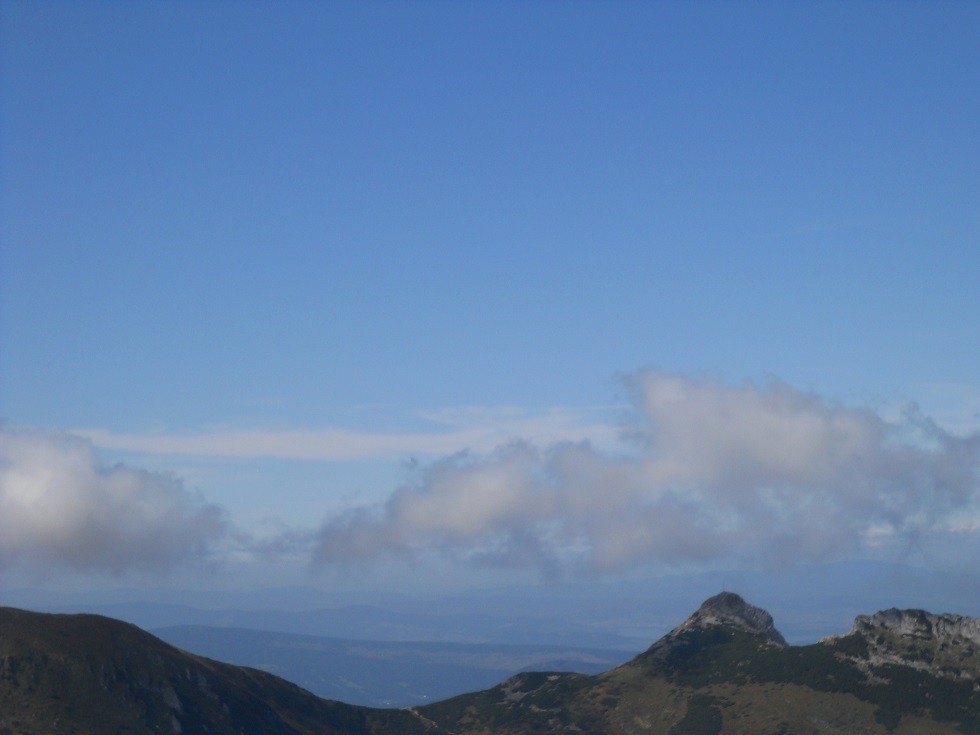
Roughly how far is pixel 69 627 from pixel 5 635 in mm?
12973

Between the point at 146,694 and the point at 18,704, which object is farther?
the point at 146,694

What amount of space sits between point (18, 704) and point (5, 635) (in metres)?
19.3

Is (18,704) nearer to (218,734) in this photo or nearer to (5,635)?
(5,635)

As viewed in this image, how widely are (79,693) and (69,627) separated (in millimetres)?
19992

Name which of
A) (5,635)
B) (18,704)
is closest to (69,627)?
(5,635)

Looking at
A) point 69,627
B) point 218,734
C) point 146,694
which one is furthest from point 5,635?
point 218,734

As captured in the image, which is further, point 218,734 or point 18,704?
point 218,734

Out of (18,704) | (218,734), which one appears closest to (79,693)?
(18,704)

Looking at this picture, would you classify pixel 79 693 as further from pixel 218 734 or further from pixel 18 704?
pixel 218 734

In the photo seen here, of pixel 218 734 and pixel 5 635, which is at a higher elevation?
pixel 5 635

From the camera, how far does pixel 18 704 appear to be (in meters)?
174

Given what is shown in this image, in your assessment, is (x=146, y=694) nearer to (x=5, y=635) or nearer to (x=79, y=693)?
(x=79, y=693)

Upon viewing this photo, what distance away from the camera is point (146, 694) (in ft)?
632

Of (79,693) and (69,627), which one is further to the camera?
(69,627)
